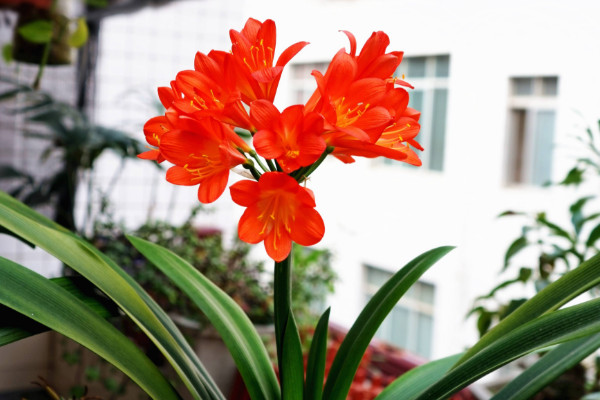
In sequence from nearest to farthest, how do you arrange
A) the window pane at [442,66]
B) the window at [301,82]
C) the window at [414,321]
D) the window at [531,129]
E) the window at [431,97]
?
1. the window at [531,129]
2. the window pane at [442,66]
3. the window at [431,97]
4. the window at [414,321]
5. the window at [301,82]

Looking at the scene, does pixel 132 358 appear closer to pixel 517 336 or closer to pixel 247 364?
pixel 247 364

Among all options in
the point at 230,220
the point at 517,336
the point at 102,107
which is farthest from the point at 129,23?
the point at 517,336

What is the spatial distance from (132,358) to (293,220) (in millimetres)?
222

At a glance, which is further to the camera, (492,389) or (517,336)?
(492,389)

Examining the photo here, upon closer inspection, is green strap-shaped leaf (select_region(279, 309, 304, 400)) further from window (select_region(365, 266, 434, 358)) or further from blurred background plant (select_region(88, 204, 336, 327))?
window (select_region(365, 266, 434, 358))

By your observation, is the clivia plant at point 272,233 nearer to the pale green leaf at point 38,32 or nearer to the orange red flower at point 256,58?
the orange red flower at point 256,58

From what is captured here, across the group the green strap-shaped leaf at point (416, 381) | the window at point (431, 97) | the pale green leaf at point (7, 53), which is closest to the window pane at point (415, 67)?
the window at point (431, 97)

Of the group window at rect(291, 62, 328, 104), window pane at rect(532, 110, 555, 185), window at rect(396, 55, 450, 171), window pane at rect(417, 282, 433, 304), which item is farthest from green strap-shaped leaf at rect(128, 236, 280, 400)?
window at rect(291, 62, 328, 104)

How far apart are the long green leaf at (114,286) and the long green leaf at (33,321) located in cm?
3

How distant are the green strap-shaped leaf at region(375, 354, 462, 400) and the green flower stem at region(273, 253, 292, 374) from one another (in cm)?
16

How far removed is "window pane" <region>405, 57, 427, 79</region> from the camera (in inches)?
297

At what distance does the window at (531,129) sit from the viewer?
21.1 feet

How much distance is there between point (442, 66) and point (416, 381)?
692 cm

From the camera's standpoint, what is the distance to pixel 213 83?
0.62 metres
